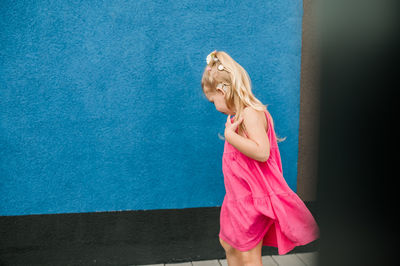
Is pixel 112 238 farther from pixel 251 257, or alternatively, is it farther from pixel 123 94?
pixel 251 257

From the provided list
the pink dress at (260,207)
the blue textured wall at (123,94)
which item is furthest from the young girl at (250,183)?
the blue textured wall at (123,94)

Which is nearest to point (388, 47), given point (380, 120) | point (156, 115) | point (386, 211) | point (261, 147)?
A: point (380, 120)

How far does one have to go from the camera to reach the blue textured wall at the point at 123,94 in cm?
217

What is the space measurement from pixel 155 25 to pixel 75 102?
79cm

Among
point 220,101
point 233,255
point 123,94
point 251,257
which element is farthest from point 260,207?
point 123,94

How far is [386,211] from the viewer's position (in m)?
0.35

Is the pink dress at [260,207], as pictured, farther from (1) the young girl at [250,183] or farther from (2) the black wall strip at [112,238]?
(2) the black wall strip at [112,238]

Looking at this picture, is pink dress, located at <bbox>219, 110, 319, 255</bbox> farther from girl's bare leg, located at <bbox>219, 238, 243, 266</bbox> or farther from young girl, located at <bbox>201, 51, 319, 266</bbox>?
girl's bare leg, located at <bbox>219, 238, 243, 266</bbox>

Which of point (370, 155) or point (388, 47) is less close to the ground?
point (388, 47)

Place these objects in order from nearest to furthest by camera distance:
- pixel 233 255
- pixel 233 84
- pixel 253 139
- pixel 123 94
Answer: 1. pixel 253 139
2. pixel 233 84
3. pixel 233 255
4. pixel 123 94

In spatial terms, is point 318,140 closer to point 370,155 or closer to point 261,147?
point 370,155

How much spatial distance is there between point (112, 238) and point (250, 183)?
1320 millimetres

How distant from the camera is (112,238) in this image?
2.35 m

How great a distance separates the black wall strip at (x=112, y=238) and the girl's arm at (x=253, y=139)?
3.60ft
